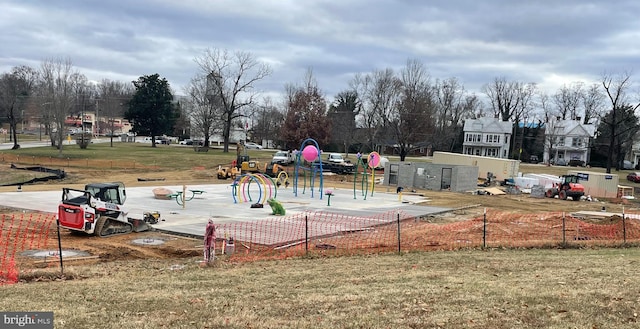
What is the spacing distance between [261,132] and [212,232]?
104087 millimetres

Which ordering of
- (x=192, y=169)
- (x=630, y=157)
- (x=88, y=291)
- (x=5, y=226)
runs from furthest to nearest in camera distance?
(x=630, y=157) < (x=192, y=169) < (x=5, y=226) < (x=88, y=291)

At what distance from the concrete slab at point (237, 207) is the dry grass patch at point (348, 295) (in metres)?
6.30

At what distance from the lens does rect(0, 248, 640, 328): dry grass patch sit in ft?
22.6

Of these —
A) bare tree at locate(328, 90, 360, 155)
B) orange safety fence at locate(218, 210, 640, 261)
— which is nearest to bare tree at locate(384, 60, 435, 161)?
bare tree at locate(328, 90, 360, 155)

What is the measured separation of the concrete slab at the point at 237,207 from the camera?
2045 cm

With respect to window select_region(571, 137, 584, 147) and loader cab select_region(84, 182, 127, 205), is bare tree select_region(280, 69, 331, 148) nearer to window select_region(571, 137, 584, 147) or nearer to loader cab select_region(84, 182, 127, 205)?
loader cab select_region(84, 182, 127, 205)

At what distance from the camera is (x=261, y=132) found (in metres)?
116

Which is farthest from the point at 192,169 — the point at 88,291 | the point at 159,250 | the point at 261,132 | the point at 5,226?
the point at 261,132

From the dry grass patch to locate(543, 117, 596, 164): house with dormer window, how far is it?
89104 mm

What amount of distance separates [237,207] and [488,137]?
259 feet

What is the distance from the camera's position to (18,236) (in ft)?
53.3

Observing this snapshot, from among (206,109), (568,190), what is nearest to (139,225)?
(568,190)

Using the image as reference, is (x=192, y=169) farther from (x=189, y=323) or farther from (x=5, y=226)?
(x=189, y=323)

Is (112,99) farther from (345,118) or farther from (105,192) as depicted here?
(105,192)
